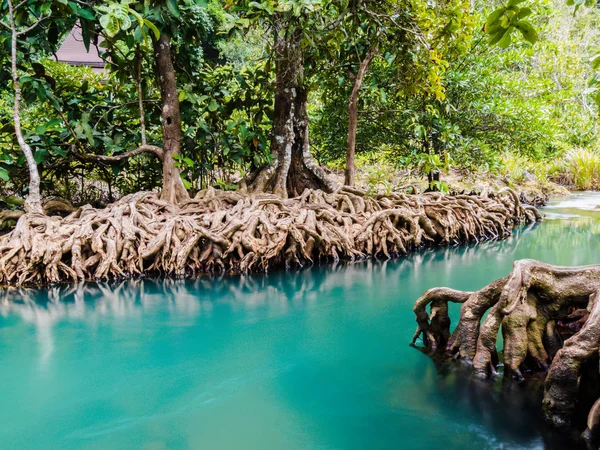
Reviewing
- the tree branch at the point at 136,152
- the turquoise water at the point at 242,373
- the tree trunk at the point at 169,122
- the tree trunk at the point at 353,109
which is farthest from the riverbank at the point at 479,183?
the turquoise water at the point at 242,373

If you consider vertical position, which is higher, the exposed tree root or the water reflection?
the exposed tree root

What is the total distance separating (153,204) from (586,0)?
6428mm

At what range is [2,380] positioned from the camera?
12.4ft

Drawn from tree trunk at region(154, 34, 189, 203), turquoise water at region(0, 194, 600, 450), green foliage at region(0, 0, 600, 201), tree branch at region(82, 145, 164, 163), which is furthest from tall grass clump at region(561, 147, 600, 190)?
tree branch at region(82, 145, 164, 163)

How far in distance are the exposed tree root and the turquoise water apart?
0.19 m

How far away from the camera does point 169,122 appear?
778 cm

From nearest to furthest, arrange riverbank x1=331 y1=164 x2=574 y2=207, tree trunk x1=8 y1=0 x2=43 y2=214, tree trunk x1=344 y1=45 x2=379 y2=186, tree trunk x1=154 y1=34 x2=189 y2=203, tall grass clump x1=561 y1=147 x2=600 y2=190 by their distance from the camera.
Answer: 1. tree trunk x1=8 y1=0 x2=43 y2=214
2. tree trunk x1=154 y1=34 x2=189 y2=203
3. tree trunk x1=344 y1=45 x2=379 y2=186
4. riverbank x1=331 y1=164 x2=574 y2=207
5. tall grass clump x1=561 y1=147 x2=600 y2=190

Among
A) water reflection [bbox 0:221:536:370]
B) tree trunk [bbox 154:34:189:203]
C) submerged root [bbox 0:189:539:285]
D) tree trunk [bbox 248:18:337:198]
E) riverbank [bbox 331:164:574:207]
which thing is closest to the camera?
water reflection [bbox 0:221:536:370]

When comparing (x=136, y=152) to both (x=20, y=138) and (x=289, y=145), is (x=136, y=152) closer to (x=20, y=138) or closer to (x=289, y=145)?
(x=20, y=138)

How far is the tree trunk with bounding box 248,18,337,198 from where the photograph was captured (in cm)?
839

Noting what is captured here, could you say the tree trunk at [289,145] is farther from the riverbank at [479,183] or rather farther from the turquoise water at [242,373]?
the turquoise water at [242,373]

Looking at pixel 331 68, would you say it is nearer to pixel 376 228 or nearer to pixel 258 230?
pixel 376 228

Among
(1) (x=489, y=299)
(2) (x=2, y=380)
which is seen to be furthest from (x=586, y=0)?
(2) (x=2, y=380)

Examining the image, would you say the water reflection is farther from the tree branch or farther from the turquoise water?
the tree branch
